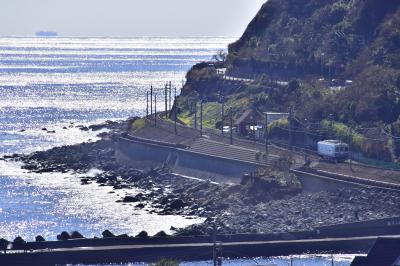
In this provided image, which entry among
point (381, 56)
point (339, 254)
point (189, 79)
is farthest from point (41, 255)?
point (189, 79)

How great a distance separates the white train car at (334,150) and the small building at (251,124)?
10351 millimetres

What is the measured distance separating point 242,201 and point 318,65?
32656 mm

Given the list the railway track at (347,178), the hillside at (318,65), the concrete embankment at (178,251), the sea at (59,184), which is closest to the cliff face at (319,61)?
the hillside at (318,65)

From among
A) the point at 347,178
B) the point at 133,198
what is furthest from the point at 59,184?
the point at 347,178

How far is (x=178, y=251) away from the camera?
55188mm

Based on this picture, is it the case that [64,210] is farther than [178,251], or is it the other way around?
[64,210]

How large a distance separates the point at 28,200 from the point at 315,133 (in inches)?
596

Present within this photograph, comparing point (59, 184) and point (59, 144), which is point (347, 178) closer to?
point (59, 184)

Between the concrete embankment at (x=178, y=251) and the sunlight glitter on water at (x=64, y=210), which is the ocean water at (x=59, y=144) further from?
the concrete embankment at (x=178, y=251)

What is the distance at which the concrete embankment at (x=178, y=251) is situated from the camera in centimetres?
5397

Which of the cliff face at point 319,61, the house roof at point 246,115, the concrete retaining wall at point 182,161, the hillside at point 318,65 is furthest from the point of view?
the house roof at point 246,115

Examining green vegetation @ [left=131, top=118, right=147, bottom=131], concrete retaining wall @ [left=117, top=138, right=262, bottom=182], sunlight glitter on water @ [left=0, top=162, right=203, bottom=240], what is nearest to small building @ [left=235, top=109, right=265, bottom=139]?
concrete retaining wall @ [left=117, top=138, right=262, bottom=182]

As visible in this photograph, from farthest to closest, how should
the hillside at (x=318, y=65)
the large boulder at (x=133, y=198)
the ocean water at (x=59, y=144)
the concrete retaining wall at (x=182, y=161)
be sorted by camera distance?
the hillside at (x=318, y=65) → the concrete retaining wall at (x=182, y=161) → the large boulder at (x=133, y=198) → the ocean water at (x=59, y=144)

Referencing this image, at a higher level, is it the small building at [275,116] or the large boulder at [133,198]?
the small building at [275,116]
